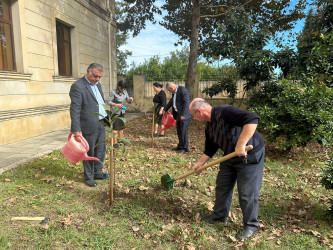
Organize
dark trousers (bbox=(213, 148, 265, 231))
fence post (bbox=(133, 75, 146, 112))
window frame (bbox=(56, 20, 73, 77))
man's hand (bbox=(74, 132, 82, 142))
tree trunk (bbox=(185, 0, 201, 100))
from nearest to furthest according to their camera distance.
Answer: dark trousers (bbox=(213, 148, 265, 231)) → man's hand (bbox=(74, 132, 82, 142)) → window frame (bbox=(56, 20, 73, 77)) → tree trunk (bbox=(185, 0, 201, 100)) → fence post (bbox=(133, 75, 146, 112))

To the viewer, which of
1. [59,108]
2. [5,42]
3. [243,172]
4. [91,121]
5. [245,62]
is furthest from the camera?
[59,108]

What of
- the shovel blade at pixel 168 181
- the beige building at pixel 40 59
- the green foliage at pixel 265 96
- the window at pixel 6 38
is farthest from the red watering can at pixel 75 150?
the green foliage at pixel 265 96

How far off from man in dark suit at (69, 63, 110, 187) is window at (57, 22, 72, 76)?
552 centimetres

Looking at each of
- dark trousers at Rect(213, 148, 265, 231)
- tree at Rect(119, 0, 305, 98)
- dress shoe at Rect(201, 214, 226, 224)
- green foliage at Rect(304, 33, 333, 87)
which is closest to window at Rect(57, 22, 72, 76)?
tree at Rect(119, 0, 305, 98)

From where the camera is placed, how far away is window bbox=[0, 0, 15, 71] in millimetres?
5949

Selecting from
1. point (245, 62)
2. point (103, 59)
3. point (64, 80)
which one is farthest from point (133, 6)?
point (245, 62)

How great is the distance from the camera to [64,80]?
8.14 m

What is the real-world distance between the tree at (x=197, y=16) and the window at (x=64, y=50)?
483 centimetres

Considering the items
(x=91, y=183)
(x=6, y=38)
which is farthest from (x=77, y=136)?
(x=6, y=38)

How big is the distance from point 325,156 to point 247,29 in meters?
4.87

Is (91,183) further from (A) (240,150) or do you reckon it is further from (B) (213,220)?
(A) (240,150)

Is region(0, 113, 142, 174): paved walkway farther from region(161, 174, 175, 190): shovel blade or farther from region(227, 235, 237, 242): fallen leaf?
region(227, 235, 237, 242): fallen leaf

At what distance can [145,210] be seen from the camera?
10.3 ft

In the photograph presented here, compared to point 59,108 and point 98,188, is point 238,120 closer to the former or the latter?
point 98,188
